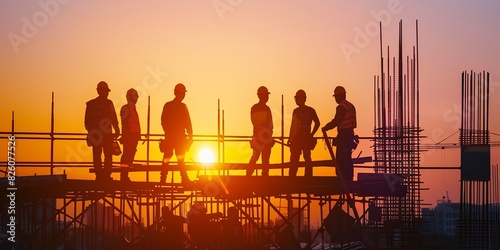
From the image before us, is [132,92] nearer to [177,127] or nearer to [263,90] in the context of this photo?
[177,127]

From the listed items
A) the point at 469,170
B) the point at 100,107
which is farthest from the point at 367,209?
the point at 100,107

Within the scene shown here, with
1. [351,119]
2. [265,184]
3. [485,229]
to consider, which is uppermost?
[351,119]

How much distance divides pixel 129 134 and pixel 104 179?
124cm

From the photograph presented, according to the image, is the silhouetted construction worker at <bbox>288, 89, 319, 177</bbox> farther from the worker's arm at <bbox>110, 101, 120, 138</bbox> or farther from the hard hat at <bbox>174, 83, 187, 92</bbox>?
the worker's arm at <bbox>110, 101, 120, 138</bbox>

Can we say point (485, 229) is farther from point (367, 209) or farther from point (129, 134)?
point (129, 134)

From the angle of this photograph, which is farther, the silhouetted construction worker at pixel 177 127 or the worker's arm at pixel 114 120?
the worker's arm at pixel 114 120

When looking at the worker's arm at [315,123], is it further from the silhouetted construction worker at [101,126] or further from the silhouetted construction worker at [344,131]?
the silhouetted construction worker at [101,126]

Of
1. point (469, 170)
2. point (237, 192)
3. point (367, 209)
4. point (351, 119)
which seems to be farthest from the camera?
point (469, 170)

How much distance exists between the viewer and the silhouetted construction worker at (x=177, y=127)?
18875mm

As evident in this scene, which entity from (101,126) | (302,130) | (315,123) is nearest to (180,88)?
(101,126)

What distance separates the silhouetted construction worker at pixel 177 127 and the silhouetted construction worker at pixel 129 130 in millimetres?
1073

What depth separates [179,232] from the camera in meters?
20.7

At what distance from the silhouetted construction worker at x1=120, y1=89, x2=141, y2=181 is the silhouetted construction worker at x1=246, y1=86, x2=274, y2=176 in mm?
2660

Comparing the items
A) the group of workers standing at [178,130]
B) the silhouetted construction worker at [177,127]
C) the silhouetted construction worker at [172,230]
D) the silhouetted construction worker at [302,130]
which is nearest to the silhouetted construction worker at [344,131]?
the group of workers standing at [178,130]
